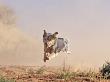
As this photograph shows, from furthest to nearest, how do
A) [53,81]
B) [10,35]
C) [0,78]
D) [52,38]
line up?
[10,35] < [52,38] < [53,81] < [0,78]

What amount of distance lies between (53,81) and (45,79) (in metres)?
0.65

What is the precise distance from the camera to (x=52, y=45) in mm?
21281

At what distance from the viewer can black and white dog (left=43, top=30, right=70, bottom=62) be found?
2095 cm

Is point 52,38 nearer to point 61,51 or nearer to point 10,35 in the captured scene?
point 61,51

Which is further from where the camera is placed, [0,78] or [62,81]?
[62,81]

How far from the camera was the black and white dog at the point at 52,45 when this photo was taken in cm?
2095

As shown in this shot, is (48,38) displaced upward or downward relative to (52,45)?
upward

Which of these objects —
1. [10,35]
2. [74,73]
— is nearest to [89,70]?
[74,73]

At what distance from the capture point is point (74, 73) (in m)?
19.6

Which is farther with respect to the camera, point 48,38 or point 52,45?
point 52,45

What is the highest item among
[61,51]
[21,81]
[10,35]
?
[10,35]

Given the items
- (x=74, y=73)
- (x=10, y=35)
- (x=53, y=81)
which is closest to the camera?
(x=53, y=81)

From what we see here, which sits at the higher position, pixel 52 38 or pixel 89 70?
pixel 52 38

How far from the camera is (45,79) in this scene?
18.0 metres
